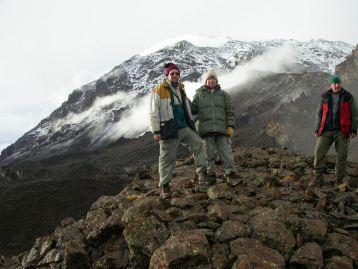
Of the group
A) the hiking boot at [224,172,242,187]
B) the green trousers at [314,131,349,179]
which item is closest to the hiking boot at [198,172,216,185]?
the hiking boot at [224,172,242,187]

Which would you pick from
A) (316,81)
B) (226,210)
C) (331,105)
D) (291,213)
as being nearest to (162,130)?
(226,210)

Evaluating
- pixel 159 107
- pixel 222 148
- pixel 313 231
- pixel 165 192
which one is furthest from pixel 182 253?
pixel 222 148

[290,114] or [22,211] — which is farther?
[290,114]

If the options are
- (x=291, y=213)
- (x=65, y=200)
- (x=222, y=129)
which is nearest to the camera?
(x=291, y=213)

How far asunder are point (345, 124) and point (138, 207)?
5.23 meters

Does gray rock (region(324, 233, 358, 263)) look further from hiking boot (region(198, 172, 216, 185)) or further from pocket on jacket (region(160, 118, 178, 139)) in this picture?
pocket on jacket (region(160, 118, 178, 139))

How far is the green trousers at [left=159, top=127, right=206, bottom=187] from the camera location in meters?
9.29

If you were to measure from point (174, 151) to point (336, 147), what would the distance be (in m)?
3.96

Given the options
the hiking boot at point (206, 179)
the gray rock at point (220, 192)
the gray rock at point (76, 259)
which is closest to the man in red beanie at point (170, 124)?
the hiking boot at point (206, 179)

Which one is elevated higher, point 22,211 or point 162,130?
point 162,130

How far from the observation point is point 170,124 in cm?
912

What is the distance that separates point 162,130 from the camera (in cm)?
912

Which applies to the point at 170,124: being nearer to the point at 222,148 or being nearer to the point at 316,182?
the point at 222,148

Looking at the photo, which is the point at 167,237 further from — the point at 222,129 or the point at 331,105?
the point at 331,105
